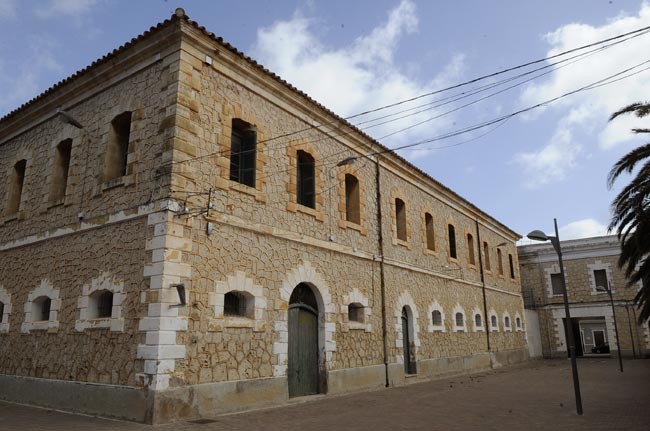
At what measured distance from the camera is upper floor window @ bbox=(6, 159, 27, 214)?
1208 cm

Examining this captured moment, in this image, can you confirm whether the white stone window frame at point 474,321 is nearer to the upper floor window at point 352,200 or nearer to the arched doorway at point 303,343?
the upper floor window at point 352,200

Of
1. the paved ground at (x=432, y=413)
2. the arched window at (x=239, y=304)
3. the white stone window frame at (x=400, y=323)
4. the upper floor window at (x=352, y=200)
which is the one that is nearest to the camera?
the paved ground at (x=432, y=413)

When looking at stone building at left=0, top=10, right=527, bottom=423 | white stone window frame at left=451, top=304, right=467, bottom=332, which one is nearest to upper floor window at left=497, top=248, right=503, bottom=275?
white stone window frame at left=451, top=304, right=467, bottom=332

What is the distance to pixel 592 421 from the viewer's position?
752 cm

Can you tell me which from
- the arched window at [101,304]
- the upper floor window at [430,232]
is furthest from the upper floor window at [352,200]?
the arched window at [101,304]

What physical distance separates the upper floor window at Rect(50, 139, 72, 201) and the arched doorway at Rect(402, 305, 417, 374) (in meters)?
9.97

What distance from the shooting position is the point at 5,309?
11133 mm

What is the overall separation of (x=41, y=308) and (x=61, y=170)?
10.2 ft

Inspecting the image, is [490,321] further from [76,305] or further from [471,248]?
[76,305]

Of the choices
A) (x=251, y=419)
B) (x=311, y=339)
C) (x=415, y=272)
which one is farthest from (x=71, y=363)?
(x=415, y=272)

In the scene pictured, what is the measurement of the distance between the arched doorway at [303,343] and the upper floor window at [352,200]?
2917mm

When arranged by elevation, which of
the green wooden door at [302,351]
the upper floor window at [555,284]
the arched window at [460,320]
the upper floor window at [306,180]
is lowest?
the green wooden door at [302,351]

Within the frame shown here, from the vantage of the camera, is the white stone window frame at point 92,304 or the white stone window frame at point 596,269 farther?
the white stone window frame at point 596,269

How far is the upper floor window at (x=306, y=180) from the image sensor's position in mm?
11602
